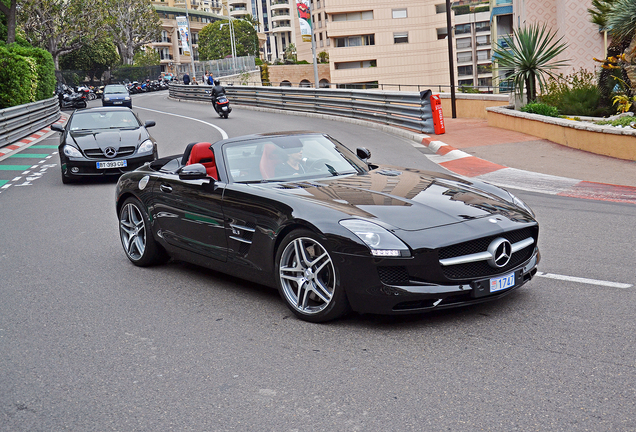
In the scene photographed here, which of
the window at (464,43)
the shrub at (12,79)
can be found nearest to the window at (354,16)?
the window at (464,43)

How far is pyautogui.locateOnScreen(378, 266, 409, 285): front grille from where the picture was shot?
14.8 ft

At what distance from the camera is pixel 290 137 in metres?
6.36

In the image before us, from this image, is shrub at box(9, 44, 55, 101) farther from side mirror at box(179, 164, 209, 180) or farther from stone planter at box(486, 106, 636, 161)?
side mirror at box(179, 164, 209, 180)

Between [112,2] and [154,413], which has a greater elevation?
[112,2]

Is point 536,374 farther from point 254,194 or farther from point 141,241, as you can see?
point 141,241

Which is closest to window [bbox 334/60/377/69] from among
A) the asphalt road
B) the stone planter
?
the stone planter

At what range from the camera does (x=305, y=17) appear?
39.9 metres

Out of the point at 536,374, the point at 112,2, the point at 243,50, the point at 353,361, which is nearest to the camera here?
the point at 536,374

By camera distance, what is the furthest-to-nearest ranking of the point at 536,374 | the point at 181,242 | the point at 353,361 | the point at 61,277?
the point at 61,277, the point at 181,242, the point at 353,361, the point at 536,374

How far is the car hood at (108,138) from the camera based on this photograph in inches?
546

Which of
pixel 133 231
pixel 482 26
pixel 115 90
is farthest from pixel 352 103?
pixel 482 26

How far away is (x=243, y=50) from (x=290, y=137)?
135441mm

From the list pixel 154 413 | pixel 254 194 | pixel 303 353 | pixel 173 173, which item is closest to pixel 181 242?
pixel 173 173

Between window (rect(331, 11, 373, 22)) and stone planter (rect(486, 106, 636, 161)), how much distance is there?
215 feet
